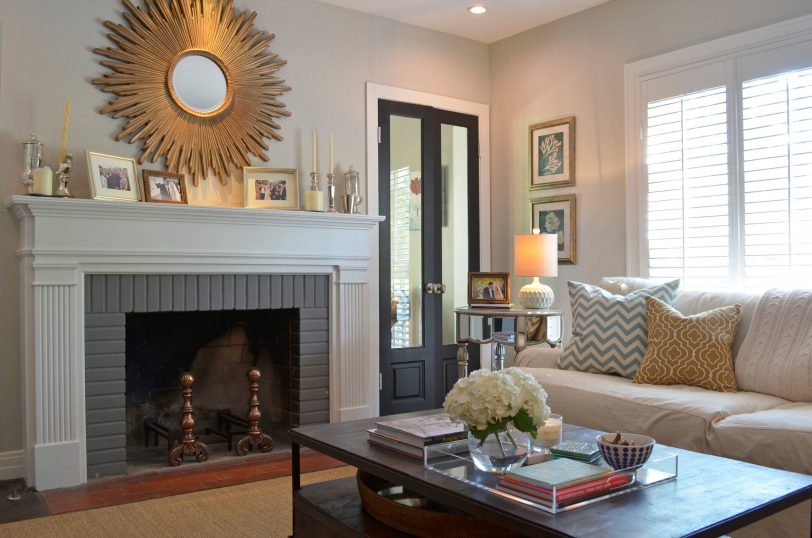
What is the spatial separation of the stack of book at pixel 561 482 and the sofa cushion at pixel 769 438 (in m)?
0.86

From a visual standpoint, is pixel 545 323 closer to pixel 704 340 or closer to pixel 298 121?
pixel 704 340

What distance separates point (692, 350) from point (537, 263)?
47.4 inches

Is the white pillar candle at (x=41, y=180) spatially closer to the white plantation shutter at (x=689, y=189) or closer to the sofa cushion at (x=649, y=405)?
the sofa cushion at (x=649, y=405)

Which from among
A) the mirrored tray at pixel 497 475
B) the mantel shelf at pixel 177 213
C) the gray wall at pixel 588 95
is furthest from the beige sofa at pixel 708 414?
the mantel shelf at pixel 177 213

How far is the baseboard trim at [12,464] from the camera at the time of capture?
332 centimetres

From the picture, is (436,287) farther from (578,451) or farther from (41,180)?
(578,451)

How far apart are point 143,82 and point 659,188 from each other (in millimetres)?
2811

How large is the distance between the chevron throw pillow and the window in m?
0.52

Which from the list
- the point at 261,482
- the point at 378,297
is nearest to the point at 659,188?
the point at 378,297

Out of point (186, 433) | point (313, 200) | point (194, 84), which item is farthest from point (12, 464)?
point (194, 84)

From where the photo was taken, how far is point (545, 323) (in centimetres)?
400

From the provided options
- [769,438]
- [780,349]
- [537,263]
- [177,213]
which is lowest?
[769,438]

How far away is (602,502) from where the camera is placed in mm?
1552

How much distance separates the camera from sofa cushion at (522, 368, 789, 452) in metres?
2.54
